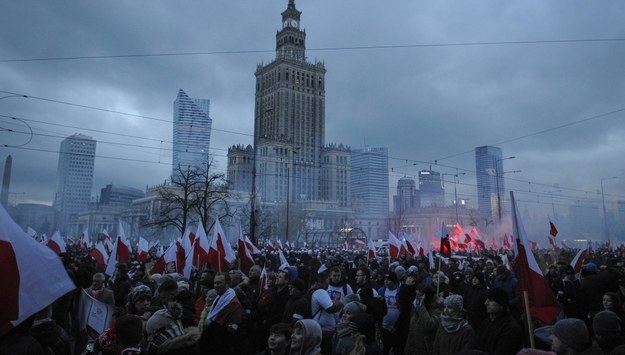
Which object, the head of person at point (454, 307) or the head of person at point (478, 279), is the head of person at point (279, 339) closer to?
the head of person at point (454, 307)

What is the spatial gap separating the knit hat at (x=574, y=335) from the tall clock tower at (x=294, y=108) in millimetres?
104283

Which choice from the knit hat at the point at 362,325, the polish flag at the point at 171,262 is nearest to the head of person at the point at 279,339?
the knit hat at the point at 362,325

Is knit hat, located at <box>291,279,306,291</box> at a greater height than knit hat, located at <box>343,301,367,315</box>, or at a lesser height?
greater

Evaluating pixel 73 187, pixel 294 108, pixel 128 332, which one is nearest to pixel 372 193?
pixel 294 108

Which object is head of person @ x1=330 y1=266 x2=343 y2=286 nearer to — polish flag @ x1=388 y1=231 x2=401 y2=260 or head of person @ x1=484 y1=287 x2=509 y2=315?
head of person @ x1=484 y1=287 x2=509 y2=315

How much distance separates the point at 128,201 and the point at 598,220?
138351 mm

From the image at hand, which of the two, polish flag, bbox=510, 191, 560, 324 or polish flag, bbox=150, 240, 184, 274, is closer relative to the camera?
polish flag, bbox=510, 191, 560, 324

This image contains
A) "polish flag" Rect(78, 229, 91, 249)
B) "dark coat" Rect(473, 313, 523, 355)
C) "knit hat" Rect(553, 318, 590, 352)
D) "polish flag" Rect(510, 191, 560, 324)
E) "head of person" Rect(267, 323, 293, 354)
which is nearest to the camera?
"knit hat" Rect(553, 318, 590, 352)

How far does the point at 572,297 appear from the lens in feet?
27.3

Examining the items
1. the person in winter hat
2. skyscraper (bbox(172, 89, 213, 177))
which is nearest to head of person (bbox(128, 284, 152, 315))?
the person in winter hat

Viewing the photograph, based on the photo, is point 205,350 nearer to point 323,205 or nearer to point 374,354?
point 374,354

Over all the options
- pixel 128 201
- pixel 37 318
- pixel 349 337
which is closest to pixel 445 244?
pixel 349 337

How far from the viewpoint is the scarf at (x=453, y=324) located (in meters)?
4.79

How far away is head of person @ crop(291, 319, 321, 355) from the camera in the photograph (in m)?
3.81
